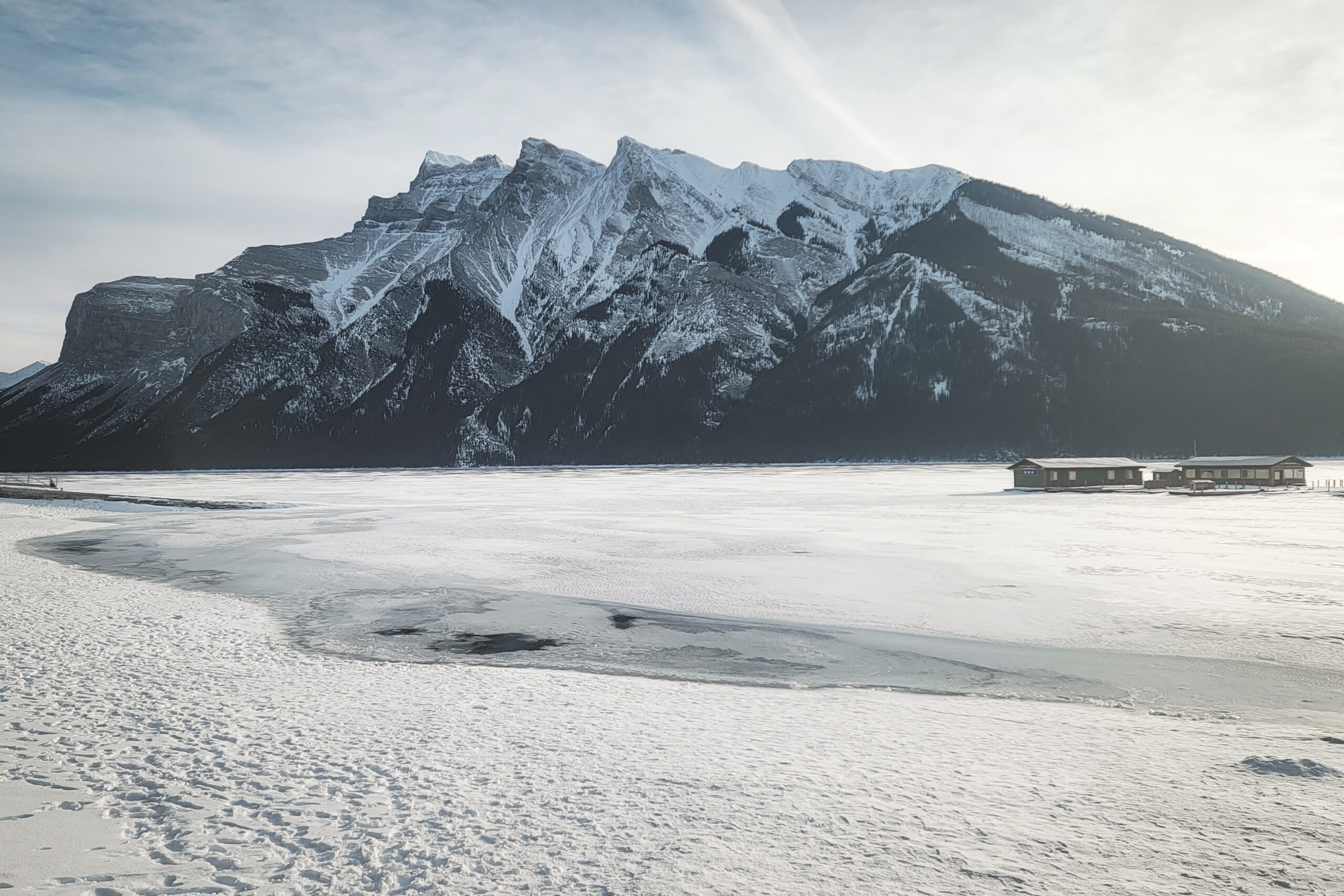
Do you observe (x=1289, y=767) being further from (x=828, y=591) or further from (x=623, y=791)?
(x=828, y=591)

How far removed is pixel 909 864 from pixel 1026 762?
3.37 metres

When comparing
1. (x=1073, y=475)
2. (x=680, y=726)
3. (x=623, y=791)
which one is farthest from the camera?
(x=1073, y=475)

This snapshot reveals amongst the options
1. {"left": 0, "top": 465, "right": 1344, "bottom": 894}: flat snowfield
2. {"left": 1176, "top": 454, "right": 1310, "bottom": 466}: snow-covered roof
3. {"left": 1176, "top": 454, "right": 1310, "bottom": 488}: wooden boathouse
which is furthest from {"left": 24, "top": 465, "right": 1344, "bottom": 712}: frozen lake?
{"left": 1176, "top": 454, "right": 1310, "bottom": 466}: snow-covered roof

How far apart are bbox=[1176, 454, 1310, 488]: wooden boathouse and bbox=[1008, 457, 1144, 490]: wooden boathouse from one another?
5.45 meters

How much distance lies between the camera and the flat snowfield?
24.8 ft

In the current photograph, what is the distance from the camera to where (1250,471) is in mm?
79500

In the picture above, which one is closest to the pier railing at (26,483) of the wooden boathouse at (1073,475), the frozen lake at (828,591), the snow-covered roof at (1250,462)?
the frozen lake at (828,591)

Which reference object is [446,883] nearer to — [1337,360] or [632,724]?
[632,724]

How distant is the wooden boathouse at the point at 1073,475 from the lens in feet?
267

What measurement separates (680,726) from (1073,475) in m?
82.8

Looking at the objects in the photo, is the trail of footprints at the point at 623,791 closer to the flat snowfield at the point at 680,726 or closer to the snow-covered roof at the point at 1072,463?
the flat snowfield at the point at 680,726

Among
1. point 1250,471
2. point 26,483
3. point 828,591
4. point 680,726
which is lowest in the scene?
point 26,483

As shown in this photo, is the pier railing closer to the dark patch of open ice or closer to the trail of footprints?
the trail of footprints

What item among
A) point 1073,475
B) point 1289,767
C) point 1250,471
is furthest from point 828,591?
point 1250,471
